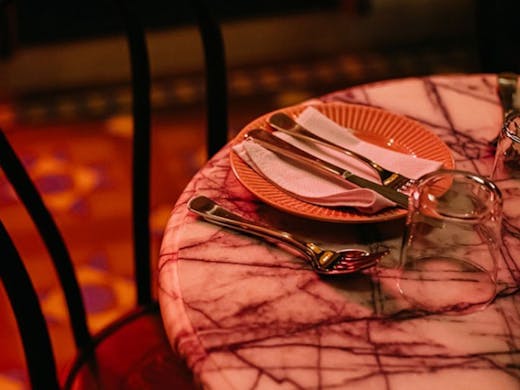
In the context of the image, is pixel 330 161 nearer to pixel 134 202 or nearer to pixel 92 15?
pixel 134 202

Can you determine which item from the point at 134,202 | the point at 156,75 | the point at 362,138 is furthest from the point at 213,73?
the point at 156,75

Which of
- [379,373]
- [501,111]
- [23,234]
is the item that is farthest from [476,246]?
[23,234]

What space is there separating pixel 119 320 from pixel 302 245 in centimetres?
45

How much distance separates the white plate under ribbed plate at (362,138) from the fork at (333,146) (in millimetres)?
16

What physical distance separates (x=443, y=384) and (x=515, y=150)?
0.28 m

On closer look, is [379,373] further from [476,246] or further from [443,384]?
[476,246]

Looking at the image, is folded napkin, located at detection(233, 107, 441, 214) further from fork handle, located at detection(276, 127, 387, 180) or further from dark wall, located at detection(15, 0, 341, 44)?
dark wall, located at detection(15, 0, 341, 44)

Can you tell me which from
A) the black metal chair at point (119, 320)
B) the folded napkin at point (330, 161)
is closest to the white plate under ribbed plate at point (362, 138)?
the folded napkin at point (330, 161)

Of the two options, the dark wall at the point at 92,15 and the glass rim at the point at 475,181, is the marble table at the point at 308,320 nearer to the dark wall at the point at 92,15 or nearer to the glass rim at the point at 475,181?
the glass rim at the point at 475,181

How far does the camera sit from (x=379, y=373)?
1.79ft

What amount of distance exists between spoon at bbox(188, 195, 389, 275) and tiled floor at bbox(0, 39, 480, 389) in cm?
85

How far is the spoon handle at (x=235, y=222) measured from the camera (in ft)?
2.15

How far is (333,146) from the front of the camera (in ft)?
2.52

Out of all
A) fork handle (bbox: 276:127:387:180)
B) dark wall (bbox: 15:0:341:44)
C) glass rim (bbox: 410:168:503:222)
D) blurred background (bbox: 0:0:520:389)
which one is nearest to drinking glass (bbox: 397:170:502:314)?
glass rim (bbox: 410:168:503:222)
